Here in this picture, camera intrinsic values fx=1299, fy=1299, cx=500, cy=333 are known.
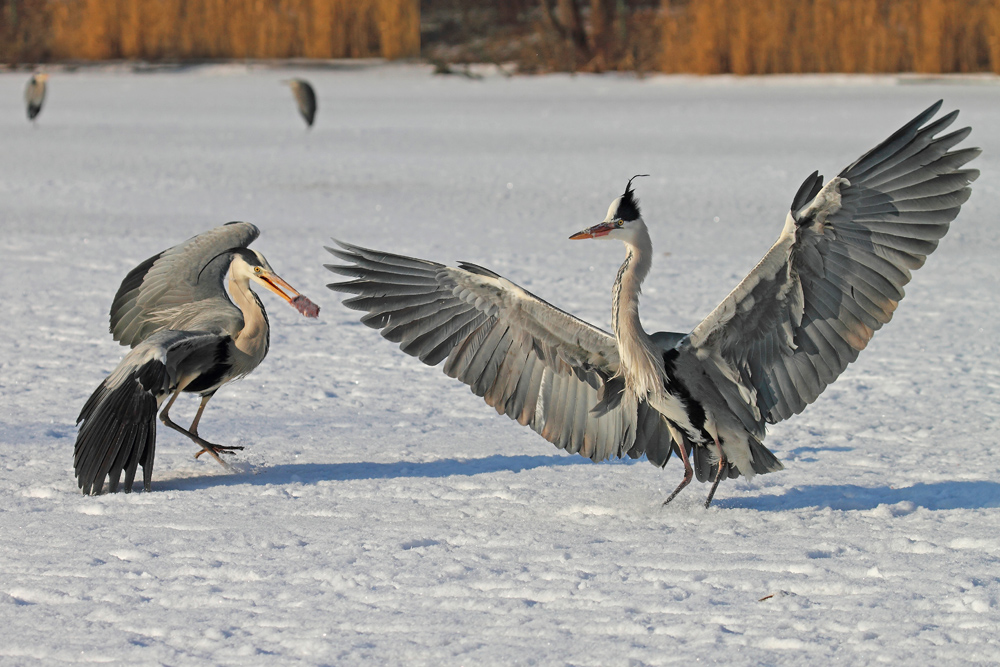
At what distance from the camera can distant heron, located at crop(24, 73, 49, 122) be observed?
44.1 feet

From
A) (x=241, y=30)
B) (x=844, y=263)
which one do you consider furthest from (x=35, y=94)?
(x=844, y=263)

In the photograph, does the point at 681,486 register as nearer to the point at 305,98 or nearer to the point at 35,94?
the point at 305,98

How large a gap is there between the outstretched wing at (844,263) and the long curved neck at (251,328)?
1.44 meters

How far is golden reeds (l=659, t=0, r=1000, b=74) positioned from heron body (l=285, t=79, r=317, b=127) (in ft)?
19.7

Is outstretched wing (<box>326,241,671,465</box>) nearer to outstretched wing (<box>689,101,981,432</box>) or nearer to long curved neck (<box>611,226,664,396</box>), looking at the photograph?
long curved neck (<box>611,226,664,396</box>)

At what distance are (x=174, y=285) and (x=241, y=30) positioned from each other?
1564 centimetres

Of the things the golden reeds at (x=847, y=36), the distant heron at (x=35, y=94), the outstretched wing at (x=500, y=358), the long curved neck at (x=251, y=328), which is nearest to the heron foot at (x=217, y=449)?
the long curved neck at (x=251, y=328)

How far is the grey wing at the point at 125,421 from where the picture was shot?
3844 mm

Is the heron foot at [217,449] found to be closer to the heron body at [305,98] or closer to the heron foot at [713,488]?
the heron foot at [713,488]

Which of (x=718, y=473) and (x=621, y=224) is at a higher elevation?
(x=621, y=224)

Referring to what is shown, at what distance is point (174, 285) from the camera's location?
4602 millimetres

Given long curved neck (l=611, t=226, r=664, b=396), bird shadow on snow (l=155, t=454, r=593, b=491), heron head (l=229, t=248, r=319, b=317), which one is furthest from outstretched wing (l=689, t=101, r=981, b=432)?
heron head (l=229, t=248, r=319, b=317)

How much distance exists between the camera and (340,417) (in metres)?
4.88

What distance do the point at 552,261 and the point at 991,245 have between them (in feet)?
9.08
